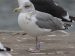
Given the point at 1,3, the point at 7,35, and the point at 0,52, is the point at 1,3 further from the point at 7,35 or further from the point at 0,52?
the point at 0,52

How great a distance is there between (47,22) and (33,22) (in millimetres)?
283

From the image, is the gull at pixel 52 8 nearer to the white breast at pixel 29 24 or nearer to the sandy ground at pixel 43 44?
the sandy ground at pixel 43 44

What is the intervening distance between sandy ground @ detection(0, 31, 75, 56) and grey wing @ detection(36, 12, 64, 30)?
280 millimetres

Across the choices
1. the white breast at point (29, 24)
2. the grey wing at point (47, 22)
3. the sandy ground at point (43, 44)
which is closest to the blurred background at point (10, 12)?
the sandy ground at point (43, 44)

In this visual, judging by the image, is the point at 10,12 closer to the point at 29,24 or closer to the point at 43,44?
the point at 43,44

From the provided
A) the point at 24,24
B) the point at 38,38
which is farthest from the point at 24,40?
the point at 24,24

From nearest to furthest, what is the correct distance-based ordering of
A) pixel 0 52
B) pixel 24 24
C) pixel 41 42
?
1. pixel 0 52
2. pixel 24 24
3. pixel 41 42

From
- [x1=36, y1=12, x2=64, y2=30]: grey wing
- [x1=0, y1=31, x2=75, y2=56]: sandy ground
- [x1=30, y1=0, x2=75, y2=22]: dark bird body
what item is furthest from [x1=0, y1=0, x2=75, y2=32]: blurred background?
[x1=36, y1=12, x2=64, y2=30]: grey wing

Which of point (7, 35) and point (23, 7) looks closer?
point (23, 7)

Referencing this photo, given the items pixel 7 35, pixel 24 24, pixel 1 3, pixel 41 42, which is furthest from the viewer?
pixel 1 3

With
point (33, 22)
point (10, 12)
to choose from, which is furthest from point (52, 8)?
point (10, 12)

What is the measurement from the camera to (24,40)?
268 inches

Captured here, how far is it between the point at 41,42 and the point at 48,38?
0.90ft

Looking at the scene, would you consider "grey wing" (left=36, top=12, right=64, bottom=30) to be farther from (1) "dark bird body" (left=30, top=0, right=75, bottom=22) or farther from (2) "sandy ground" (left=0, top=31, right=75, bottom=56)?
(1) "dark bird body" (left=30, top=0, right=75, bottom=22)
